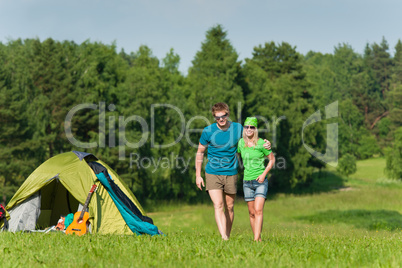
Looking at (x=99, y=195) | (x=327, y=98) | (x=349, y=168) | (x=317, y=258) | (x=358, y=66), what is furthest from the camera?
(x=358, y=66)

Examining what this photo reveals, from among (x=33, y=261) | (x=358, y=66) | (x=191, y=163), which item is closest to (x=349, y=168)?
(x=191, y=163)

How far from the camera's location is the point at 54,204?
12.4 meters

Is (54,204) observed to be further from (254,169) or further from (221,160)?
(254,169)

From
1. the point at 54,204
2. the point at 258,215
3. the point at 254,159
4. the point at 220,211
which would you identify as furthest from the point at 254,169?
the point at 54,204

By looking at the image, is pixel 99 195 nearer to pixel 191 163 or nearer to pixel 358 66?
pixel 191 163

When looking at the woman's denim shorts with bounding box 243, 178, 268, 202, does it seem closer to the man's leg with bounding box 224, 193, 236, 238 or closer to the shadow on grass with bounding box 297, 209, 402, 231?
the man's leg with bounding box 224, 193, 236, 238

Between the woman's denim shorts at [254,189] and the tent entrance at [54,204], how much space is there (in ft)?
21.5

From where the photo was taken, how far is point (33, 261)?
563 centimetres

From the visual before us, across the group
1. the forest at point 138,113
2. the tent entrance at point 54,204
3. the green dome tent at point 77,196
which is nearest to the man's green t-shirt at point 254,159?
the green dome tent at point 77,196

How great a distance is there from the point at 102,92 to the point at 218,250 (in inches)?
1348

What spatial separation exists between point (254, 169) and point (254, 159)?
0.17 meters

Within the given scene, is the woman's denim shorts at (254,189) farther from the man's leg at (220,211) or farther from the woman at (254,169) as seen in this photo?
the man's leg at (220,211)

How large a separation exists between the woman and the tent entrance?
6606 mm

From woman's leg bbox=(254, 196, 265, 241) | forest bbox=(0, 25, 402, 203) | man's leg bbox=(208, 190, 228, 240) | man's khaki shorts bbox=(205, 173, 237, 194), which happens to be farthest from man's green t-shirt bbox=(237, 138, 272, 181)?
forest bbox=(0, 25, 402, 203)
